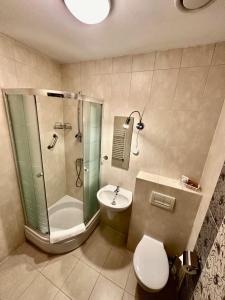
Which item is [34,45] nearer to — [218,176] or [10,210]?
[10,210]

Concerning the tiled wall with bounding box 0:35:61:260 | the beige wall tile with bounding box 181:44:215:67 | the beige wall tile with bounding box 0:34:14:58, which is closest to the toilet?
the tiled wall with bounding box 0:35:61:260

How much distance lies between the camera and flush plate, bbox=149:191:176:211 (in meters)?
1.41

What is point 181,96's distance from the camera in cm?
138

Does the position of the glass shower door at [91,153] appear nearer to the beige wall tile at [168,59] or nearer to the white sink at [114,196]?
the white sink at [114,196]

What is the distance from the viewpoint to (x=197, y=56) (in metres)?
1.25

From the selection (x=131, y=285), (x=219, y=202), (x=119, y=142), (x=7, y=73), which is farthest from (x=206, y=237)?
(x=7, y=73)

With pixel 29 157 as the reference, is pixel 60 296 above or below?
below

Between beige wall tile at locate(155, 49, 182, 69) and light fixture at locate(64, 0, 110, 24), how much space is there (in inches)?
29.0

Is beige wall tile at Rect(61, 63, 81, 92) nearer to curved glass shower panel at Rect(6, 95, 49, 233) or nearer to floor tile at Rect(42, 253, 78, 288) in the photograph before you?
curved glass shower panel at Rect(6, 95, 49, 233)

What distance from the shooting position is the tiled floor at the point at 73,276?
1324 millimetres

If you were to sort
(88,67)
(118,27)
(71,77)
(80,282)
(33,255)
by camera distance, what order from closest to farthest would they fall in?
(118,27)
(80,282)
(33,255)
(88,67)
(71,77)

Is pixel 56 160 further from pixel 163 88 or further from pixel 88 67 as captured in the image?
pixel 163 88

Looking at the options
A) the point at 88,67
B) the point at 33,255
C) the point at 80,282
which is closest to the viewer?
the point at 80,282

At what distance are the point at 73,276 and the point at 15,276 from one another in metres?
0.63
